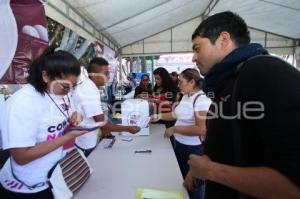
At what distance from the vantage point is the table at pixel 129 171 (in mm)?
1184

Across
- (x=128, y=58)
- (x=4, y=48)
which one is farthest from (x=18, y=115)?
(x=128, y=58)

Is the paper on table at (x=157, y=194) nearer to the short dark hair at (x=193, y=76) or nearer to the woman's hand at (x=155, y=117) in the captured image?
the short dark hair at (x=193, y=76)

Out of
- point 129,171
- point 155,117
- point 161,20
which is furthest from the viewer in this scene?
point 161,20

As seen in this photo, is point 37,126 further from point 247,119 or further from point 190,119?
point 190,119

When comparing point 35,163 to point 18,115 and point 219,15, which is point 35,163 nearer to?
point 18,115

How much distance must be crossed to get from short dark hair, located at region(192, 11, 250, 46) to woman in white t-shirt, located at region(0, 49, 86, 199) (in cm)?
66

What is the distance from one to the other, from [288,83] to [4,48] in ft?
6.36

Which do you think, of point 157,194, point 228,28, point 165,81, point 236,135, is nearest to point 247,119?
point 236,135

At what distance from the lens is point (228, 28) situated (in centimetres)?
82

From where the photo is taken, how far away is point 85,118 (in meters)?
1.78

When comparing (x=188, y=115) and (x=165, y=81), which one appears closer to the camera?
(x=188, y=115)

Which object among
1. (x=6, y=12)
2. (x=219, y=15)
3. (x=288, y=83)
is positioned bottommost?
(x=288, y=83)

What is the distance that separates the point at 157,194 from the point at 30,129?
645mm

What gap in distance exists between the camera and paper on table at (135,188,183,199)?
1.09m
